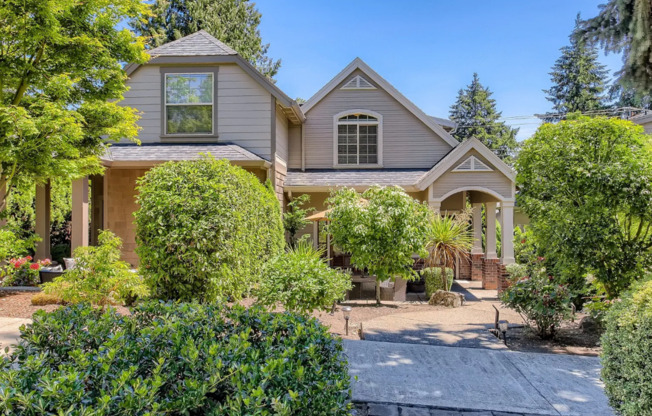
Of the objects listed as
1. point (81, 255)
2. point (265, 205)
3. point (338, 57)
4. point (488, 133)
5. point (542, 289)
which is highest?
point (338, 57)

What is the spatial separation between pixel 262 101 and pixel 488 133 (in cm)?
2927

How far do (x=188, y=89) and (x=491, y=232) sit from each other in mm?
11285

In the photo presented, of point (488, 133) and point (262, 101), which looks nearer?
point (262, 101)

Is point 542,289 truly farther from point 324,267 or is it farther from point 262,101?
point 262,101

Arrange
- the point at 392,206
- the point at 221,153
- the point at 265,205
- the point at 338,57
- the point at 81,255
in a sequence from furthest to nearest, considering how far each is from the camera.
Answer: the point at 338,57 < the point at 221,153 < the point at 392,206 < the point at 265,205 < the point at 81,255

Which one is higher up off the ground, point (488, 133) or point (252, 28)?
point (252, 28)

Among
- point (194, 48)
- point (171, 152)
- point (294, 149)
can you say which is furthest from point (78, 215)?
point (294, 149)

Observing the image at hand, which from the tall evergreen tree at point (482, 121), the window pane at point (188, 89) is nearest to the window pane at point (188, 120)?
the window pane at point (188, 89)

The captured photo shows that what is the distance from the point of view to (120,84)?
25.8 ft

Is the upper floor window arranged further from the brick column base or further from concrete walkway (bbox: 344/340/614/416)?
the brick column base

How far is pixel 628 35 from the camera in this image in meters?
5.81

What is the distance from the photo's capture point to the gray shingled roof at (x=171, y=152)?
11273mm

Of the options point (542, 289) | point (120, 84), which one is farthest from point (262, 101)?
point (542, 289)

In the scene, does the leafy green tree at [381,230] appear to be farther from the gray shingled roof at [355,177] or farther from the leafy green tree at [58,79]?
the leafy green tree at [58,79]
